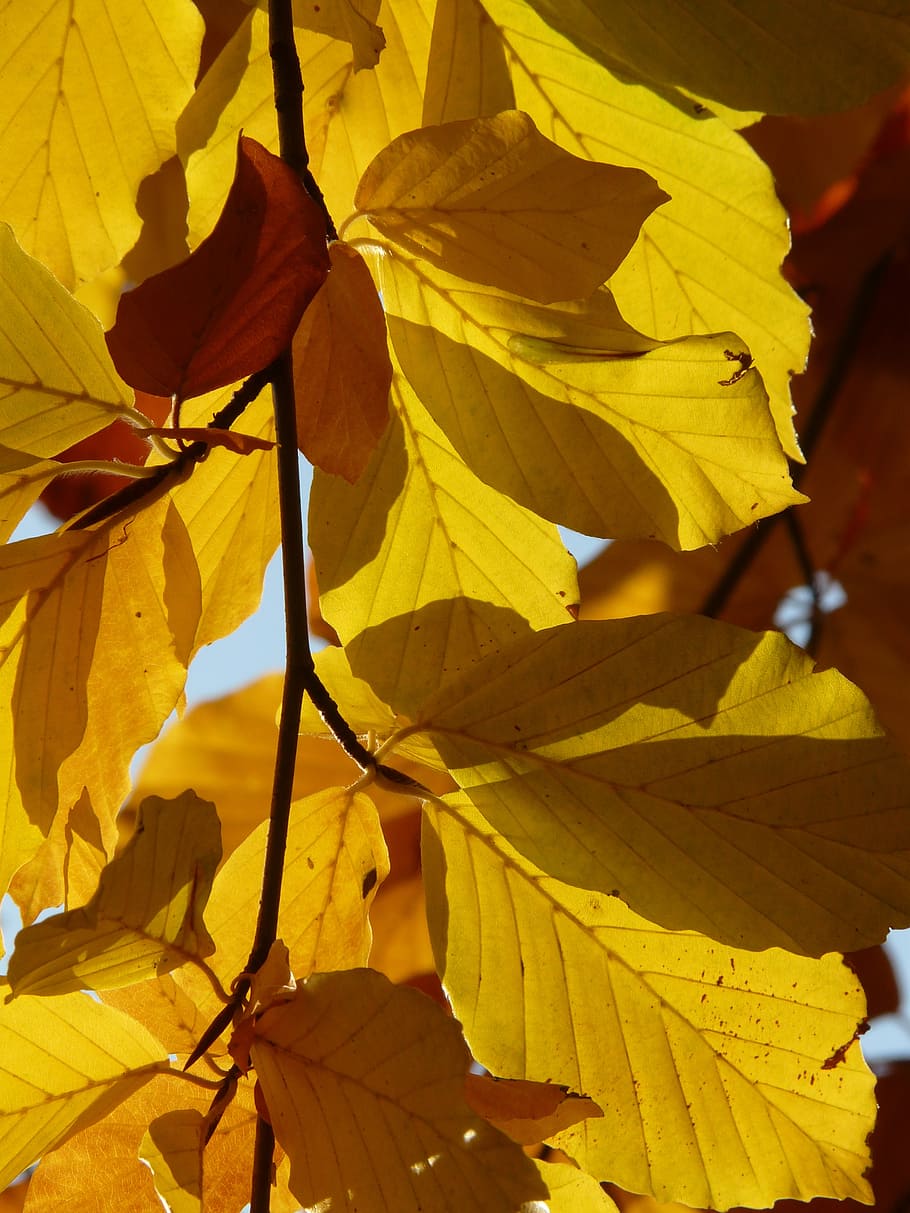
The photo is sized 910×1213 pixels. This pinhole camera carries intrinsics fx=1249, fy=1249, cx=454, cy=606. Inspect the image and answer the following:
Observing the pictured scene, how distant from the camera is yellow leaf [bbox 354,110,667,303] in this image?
1.44 ft

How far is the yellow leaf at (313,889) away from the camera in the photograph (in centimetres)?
54

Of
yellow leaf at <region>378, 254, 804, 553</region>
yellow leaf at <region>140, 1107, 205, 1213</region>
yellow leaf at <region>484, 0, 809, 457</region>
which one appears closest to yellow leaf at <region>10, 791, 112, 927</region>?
yellow leaf at <region>140, 1107, 205, 1213</region>

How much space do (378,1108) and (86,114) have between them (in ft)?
1.64

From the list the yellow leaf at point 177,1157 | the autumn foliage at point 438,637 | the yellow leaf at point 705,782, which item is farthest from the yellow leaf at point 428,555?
the yellow leaf at point 177,1157

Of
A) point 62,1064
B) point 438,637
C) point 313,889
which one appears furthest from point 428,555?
point 62,1064

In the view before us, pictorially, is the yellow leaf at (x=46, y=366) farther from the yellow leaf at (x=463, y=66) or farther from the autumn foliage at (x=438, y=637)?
the yellow leaf at (x=463, y=66)

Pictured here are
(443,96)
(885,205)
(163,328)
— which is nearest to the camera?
(163,328)

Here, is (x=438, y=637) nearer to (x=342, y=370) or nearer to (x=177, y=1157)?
(x=342, y=370)

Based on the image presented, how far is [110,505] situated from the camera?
502mm

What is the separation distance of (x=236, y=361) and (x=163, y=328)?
0.03m

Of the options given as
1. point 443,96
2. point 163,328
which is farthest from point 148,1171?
point 443,96

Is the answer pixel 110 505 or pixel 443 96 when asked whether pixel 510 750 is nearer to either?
pixel 110 505

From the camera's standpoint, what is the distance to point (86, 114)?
64 cm

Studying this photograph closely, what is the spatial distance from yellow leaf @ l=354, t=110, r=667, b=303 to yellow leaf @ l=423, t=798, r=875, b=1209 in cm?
22
